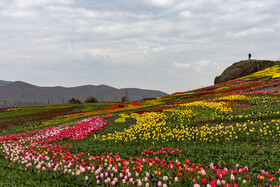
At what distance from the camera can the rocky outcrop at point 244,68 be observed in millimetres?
61438

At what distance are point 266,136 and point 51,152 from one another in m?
9.58

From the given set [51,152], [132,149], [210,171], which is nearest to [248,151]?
[210,171]

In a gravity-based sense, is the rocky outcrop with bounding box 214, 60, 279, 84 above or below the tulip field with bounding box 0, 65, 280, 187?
above

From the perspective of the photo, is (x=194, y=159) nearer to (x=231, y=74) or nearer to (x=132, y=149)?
(x=132, y=149)

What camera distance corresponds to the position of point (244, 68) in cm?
6225

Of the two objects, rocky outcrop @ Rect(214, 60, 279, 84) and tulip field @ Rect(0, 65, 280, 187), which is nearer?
tulip field @ Rect(0, 65, 280, 187)

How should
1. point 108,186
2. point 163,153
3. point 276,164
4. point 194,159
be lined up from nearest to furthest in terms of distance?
point 108,186, point 276,164, point 194,159, point 163,153

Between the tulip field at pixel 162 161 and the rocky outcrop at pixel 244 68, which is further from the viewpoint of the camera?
the rocky outcrop at pixel 244 68

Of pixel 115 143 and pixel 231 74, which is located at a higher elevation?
pixel 231 74

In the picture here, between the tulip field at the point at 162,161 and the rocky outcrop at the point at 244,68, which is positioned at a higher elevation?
the rocky outcrop at the point at 244,68

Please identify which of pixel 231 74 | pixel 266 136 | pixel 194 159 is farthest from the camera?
pixel 231 74

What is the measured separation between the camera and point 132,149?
854 centimetres

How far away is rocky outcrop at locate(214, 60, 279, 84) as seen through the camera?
202 ft

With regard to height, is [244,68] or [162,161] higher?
[244,68]
